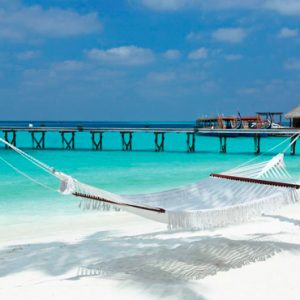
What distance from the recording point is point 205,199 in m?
4.16

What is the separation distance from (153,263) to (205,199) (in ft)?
2.44

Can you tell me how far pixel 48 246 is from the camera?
15.5 feet

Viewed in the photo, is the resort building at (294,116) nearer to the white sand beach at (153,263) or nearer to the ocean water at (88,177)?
the ocean water at (88,177)

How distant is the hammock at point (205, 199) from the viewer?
3.38m

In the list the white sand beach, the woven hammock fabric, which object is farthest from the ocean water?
the woven hammock fabric

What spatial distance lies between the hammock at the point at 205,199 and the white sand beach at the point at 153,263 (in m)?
0.40

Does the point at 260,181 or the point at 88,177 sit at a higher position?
the point at 260,181

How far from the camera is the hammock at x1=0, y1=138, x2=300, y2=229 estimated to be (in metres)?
3.38

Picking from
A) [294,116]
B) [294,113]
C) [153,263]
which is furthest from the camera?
[294,113]

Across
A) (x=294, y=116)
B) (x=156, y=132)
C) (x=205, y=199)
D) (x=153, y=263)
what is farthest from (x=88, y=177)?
(x=294, y=116)

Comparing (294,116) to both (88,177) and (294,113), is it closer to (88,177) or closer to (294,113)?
(294,113)

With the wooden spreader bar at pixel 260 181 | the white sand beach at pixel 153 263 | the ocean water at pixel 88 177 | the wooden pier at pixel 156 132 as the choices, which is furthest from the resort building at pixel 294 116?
the wooden spreader bar at pixel 260 181

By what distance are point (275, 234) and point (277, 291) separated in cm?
184

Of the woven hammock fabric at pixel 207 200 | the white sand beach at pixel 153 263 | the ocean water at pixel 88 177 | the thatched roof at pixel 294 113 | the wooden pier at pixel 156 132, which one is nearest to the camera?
the white sand beach at pixel 153 263
